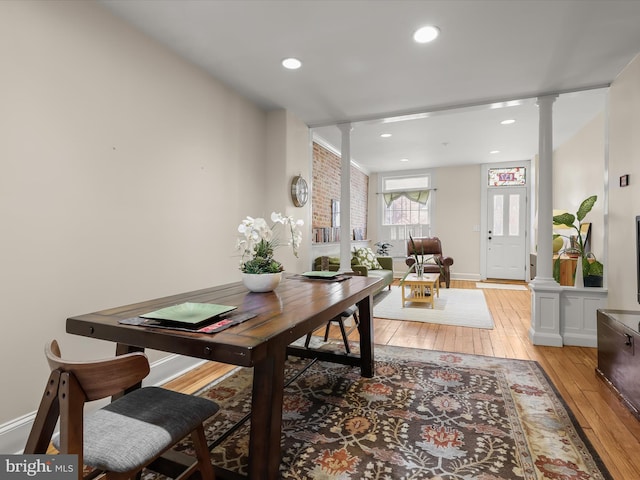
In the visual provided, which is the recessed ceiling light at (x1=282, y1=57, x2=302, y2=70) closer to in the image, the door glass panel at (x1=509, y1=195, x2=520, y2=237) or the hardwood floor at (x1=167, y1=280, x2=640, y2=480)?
the hardwood floor at (x1=167, y1=280, x2=640, y2=480)

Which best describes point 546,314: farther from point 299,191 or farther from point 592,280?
point 299,191

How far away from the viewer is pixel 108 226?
2133mm

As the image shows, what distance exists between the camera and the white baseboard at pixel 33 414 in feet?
5.46

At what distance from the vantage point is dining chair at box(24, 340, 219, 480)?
825 mm

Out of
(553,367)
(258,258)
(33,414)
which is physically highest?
(258,258)

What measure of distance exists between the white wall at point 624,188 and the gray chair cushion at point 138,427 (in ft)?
11.3

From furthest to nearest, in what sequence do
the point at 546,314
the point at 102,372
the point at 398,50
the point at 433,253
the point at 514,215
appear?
the point at 514,215 → the point at 433,253 → the point at 546,314 → the point at 398,50 → the point at 102,372

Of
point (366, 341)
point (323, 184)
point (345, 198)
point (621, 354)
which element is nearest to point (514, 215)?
point (323, 184)

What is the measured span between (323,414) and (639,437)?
65.9 inches

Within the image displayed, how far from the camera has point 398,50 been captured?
2596 millimetres

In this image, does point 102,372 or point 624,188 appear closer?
point 102,372

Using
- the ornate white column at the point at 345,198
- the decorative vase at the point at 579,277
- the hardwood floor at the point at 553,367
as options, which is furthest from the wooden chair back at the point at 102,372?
the decorative vase at the point at 579,277

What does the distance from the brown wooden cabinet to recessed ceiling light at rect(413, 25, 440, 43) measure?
2319 millimetres

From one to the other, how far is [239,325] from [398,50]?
7.95 feet
